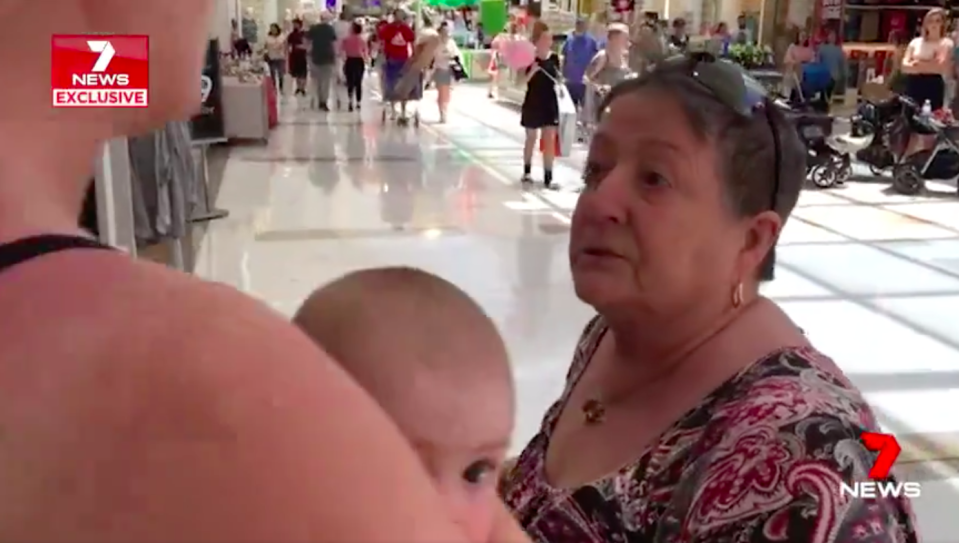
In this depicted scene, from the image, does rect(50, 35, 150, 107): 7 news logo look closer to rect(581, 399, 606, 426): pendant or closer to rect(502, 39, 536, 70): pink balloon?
rect(581, 399, 606, 426): pendant

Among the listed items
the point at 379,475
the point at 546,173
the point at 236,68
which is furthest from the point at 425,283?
the point at 236,68

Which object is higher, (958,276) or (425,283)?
(425,283)

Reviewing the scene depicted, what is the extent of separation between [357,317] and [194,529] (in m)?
0.22

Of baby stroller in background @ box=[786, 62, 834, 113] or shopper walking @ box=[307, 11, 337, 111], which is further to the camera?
shopper walking @ box=[307, 11, 337, 111]

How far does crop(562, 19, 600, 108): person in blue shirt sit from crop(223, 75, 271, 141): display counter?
3.50 metres

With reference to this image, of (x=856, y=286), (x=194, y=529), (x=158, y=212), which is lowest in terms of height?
(x=856, y=286)

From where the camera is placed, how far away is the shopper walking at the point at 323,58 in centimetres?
1466

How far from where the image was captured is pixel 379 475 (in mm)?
376

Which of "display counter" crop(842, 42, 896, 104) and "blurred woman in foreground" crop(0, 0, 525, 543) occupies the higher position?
"display counter" crop(842, 42, 896, 104)

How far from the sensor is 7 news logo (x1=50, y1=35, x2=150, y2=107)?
451 mm

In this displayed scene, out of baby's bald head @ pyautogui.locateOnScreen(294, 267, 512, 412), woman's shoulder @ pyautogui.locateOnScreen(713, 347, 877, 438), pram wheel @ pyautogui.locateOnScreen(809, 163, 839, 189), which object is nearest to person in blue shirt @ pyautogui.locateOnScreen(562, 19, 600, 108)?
pram wheel @ pyautogui.locateOnScreen(809, 163, 839, 189)

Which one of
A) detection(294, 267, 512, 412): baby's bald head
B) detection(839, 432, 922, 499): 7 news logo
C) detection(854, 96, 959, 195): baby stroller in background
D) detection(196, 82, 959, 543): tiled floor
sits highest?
detection(294, 267, 512, 412): baby's bald head

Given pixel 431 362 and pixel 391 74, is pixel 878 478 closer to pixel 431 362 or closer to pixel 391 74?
pixel 431 362

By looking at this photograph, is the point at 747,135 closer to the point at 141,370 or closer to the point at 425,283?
the point at 425,283
